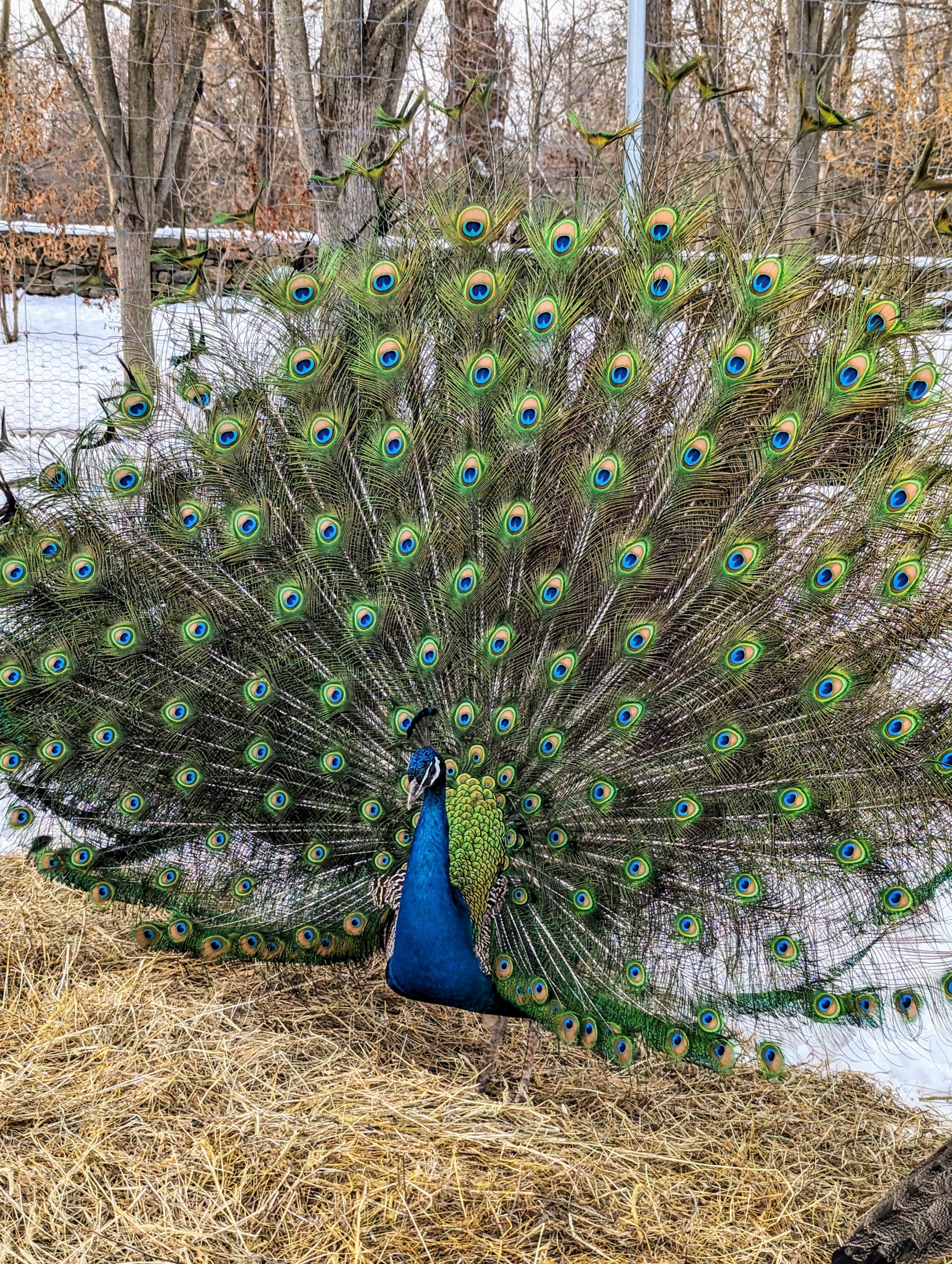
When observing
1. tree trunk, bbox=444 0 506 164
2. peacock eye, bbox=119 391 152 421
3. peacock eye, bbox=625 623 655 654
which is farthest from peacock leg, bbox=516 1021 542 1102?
tree trunk, bbox=444 0 506 164

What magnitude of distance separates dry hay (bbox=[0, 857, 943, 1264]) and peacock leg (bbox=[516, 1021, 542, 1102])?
0.16 feet

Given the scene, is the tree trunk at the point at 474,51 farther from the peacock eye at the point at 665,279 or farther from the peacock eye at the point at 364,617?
the peacock eye at the point at 364,617

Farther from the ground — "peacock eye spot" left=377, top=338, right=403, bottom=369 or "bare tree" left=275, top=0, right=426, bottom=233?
"bare tree" left=275, top=0, right=426, bottom=233

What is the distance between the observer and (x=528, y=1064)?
3.09m

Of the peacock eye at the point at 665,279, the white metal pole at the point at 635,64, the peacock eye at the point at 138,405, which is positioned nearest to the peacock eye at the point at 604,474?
the peacock eye at the point at 665,279

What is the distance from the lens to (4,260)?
9.73 meters

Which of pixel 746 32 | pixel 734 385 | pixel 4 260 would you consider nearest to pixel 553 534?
pixel 734 385

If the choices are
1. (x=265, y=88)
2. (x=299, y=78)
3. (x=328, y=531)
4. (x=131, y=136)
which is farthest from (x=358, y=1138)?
(x=265, y=88)

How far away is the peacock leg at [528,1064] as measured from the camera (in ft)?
10.0

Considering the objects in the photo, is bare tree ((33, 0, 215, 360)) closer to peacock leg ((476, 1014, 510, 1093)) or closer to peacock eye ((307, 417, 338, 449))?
peacock eye ((307, 417, 338, 449))

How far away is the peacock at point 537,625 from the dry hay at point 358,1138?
0.24 m

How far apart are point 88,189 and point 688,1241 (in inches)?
428

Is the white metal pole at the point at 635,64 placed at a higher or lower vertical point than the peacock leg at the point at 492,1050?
higher

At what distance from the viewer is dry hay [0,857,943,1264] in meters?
2.50
